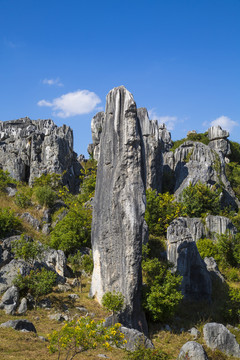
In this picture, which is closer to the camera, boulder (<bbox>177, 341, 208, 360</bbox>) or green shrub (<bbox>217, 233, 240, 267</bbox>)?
boulder (<bbox>177, 341, 208, 360</bbox>)

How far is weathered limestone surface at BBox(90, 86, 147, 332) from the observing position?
44.0 feet

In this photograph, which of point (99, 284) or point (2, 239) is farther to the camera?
point (2, 239)

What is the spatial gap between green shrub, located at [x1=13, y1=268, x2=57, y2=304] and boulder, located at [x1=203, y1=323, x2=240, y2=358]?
7.00 meters

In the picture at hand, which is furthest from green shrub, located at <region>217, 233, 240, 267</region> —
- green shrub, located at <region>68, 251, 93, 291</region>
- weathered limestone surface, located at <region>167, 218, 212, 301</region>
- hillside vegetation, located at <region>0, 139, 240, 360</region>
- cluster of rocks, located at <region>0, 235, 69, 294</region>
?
cluster of rocks, located at <region>0, 235, 69, 294</region>

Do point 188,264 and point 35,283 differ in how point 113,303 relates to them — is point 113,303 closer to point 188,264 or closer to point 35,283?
point 35,283

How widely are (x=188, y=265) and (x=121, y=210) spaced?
6.46 metres

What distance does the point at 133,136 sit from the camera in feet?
47.3

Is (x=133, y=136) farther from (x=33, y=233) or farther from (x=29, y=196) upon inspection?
(x=29, y=196)

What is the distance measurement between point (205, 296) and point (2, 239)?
1333 centimetres

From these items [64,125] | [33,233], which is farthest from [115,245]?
[64,125]

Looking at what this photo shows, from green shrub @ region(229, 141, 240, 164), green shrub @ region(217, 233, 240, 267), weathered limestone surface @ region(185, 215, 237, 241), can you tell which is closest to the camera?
green shrub @ region(217, 233, 240, 267)

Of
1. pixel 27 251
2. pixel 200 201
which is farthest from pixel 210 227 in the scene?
pixel 27 251

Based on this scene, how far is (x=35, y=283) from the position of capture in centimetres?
1433

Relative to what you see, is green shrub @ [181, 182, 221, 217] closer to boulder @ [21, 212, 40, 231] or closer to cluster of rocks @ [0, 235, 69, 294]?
boulder @ [21, 212, 40, 231]
